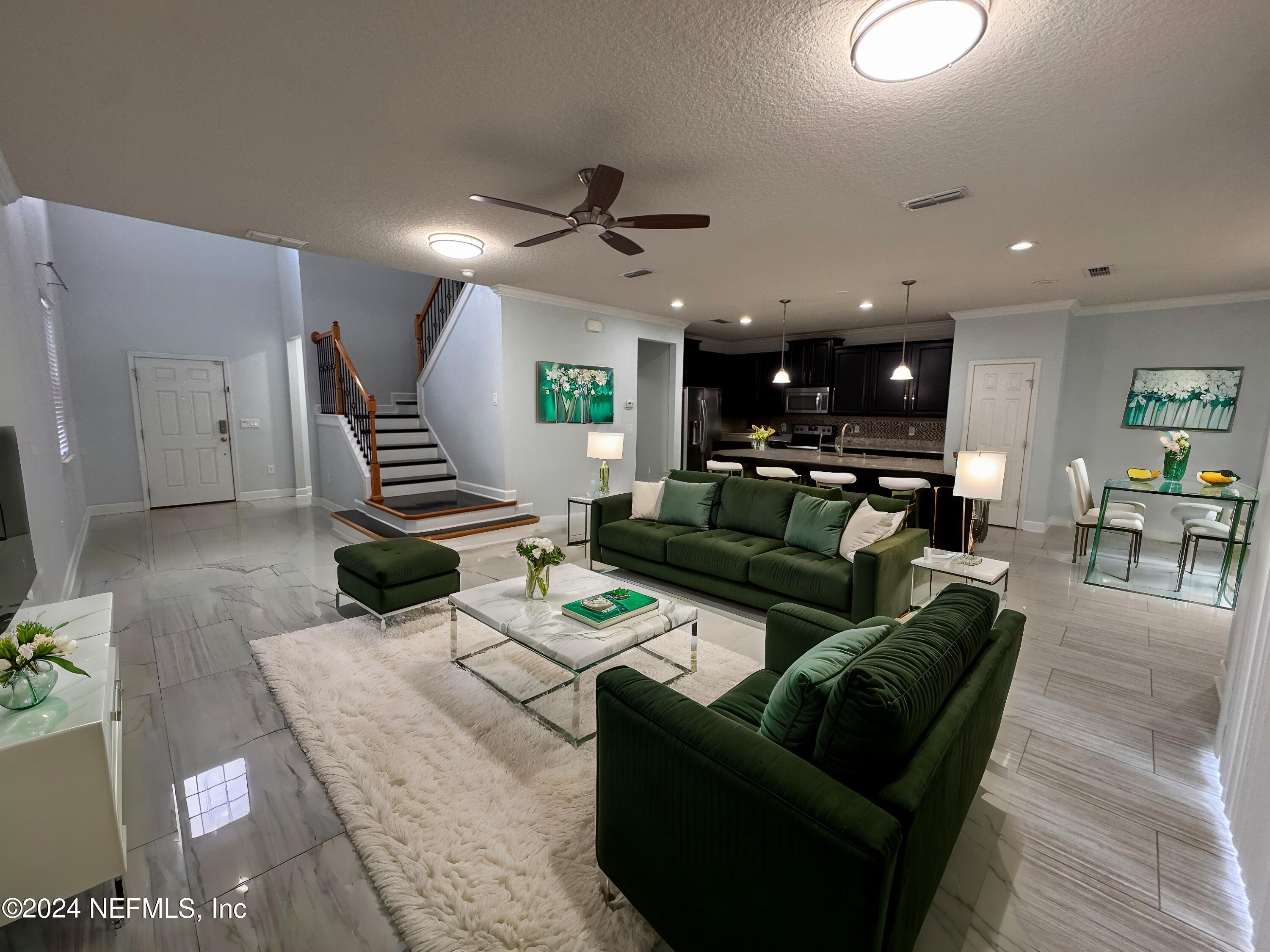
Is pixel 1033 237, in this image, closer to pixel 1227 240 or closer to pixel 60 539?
pixel 1227 240

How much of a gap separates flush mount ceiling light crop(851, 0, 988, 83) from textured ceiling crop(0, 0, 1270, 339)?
0.44 ft

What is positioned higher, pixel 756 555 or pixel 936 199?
pixel 936 199

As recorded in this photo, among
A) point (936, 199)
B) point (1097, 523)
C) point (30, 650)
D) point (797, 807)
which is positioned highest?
point (936, 199)

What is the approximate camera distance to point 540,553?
2742 mm

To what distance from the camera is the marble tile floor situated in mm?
1483

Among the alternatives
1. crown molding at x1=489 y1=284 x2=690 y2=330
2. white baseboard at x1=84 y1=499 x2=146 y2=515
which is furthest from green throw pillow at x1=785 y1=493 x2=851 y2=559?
white baseboard at x1=84 y1=499 x2=146 y2=515

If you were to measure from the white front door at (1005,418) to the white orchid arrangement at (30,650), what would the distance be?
7.43m

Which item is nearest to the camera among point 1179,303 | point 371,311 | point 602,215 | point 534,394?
point 602,215

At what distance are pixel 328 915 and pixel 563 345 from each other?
5.51 metres

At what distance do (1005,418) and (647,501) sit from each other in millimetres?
4696

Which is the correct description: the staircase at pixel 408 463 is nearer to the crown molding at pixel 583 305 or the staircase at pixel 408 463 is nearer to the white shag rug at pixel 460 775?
the crown molding at pixel 583 305

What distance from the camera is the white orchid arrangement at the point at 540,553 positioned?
2.74m

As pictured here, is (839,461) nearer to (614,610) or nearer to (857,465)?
(857,465)

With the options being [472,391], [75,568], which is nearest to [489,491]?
[472,391]
